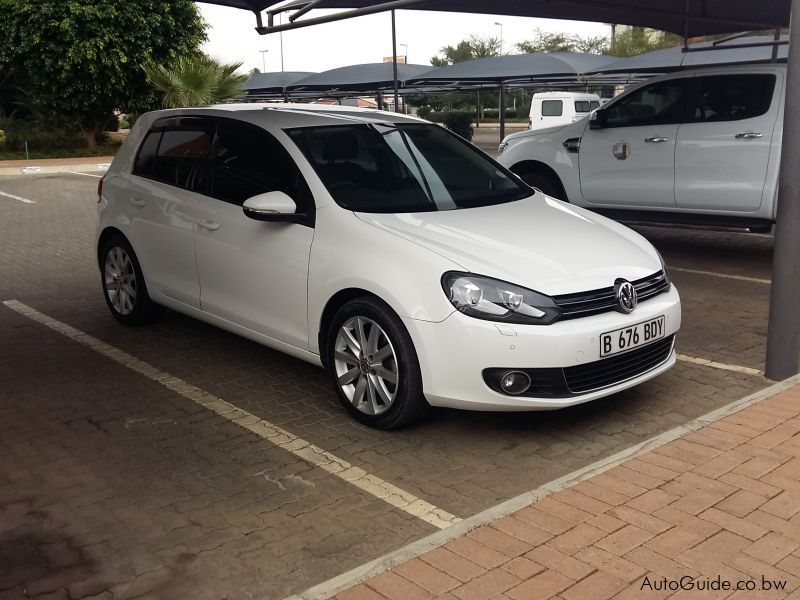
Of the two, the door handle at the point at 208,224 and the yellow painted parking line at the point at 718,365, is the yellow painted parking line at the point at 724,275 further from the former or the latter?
the door handle at the point at 208,224

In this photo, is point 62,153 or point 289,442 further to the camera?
point 62,153

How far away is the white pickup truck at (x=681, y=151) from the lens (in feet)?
27.5

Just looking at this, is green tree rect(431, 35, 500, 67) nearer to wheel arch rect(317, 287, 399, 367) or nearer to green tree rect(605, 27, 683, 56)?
green tree rect(605, 27, 683, 56)

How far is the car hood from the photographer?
4.37 m

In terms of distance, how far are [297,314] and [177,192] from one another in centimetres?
156

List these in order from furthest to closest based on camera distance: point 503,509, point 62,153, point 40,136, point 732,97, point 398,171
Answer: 1. point 40,136
2. point 62,153
3. point 732,97
4. point 398,171
5. point 503,509

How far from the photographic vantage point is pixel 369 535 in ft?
11.8

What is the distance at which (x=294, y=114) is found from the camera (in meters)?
5.68

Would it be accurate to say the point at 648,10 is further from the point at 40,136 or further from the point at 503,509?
→ the point at 40,136

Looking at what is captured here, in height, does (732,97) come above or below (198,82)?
below

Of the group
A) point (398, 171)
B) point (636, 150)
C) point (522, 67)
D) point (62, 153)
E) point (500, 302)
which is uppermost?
point (522, 67)

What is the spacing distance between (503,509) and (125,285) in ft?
13.4

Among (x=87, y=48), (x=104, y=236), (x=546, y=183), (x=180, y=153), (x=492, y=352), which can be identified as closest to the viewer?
(x=492, y=352)

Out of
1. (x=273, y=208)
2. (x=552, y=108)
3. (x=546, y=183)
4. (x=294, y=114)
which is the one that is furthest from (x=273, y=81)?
(x=273, y=208)
